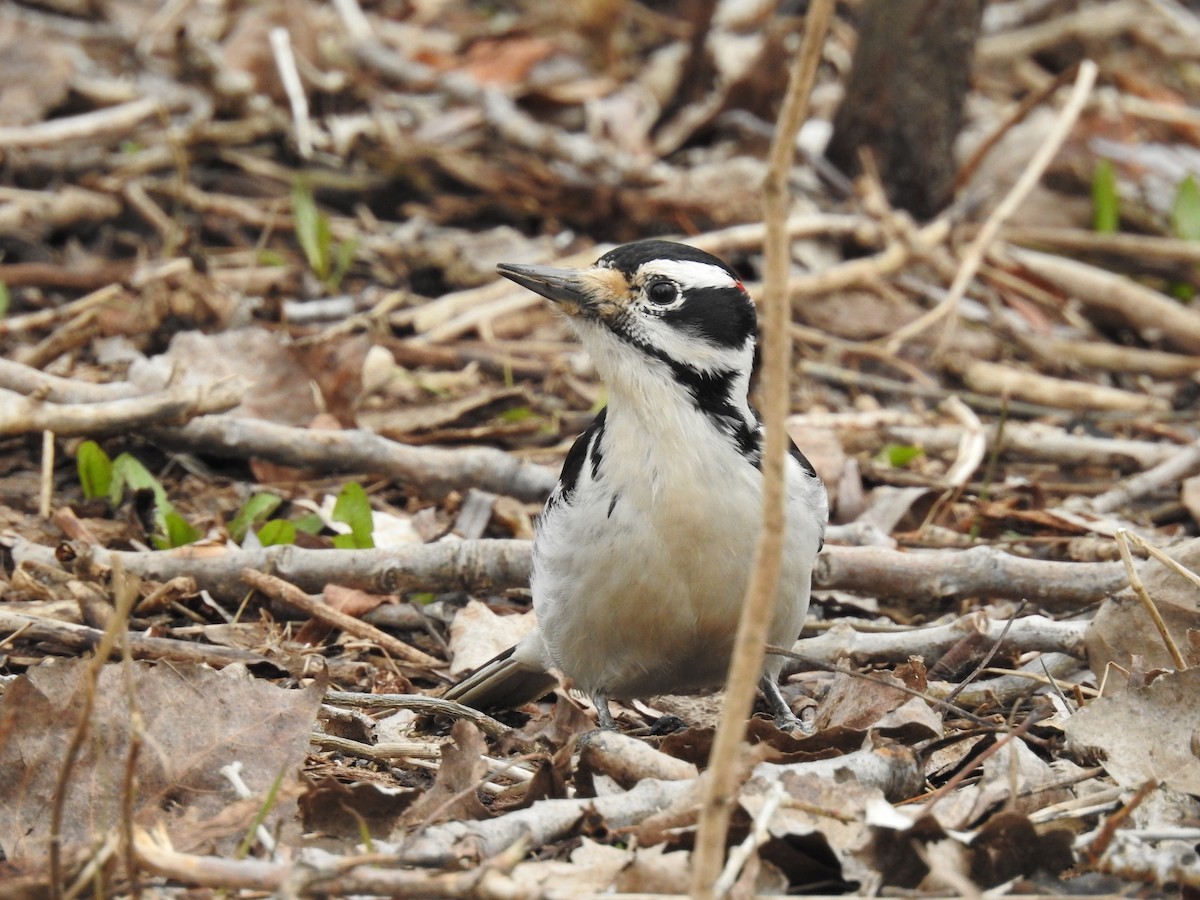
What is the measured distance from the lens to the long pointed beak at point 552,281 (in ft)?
14.4

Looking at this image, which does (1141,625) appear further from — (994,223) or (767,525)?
(994,223)

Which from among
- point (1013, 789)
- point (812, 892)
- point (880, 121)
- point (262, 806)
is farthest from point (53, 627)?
point (880, 121)

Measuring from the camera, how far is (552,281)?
4.41 metres

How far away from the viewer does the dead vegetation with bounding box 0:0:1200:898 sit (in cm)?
310

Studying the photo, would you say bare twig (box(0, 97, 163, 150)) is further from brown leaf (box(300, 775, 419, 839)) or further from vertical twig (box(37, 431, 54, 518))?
brown leaf (box(300, 775, 419, 839))

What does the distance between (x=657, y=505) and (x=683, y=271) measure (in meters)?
0.75

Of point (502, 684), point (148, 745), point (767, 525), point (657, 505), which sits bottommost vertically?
point (502, 684)

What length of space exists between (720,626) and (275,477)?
7.46 ft

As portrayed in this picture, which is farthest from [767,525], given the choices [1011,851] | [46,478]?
[46,478]

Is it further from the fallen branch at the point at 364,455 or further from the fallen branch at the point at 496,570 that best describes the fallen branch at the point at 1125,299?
the fallen branch at the point at 364,455

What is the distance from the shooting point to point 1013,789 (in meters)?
3.06

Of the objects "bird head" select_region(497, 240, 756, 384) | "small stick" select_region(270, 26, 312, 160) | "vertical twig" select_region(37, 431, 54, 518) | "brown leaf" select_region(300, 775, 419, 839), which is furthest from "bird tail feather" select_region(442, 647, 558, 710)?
"small stick" select_region(270, 26, 312, 160)

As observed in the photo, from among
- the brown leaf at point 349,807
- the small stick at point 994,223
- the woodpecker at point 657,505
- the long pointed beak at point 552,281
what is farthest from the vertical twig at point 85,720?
the small stick at point 994,223

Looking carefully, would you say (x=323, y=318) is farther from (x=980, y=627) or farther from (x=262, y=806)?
(x=262, y=806)
